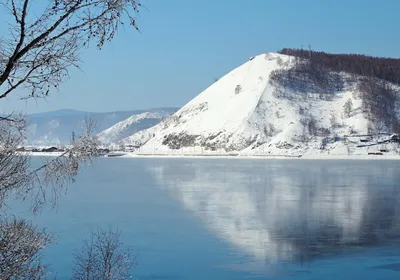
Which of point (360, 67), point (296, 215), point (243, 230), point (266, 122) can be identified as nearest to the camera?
point (243, 230)

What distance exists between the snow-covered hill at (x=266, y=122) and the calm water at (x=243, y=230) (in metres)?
106

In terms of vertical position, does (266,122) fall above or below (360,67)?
below

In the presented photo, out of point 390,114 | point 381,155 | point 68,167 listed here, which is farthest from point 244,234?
point 390,114

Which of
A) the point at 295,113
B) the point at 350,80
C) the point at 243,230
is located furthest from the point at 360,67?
the point at 243,230

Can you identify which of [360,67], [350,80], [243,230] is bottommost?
[243,230]

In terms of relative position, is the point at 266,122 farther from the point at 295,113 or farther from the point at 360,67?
the point at 360,67

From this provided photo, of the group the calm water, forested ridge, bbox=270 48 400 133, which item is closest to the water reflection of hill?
the calm water

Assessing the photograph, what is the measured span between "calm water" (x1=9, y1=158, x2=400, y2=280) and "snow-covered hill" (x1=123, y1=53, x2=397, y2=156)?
10602 centimetres

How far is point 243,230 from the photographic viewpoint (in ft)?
75.2

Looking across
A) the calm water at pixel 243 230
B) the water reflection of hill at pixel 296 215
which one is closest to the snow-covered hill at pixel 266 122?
the water reflection of hill at pixel 296 215

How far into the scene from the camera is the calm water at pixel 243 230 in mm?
16422

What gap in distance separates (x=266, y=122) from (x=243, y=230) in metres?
139

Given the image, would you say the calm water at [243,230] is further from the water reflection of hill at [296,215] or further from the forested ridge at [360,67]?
the forested ridge at [360,67]

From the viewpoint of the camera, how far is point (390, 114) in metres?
159
